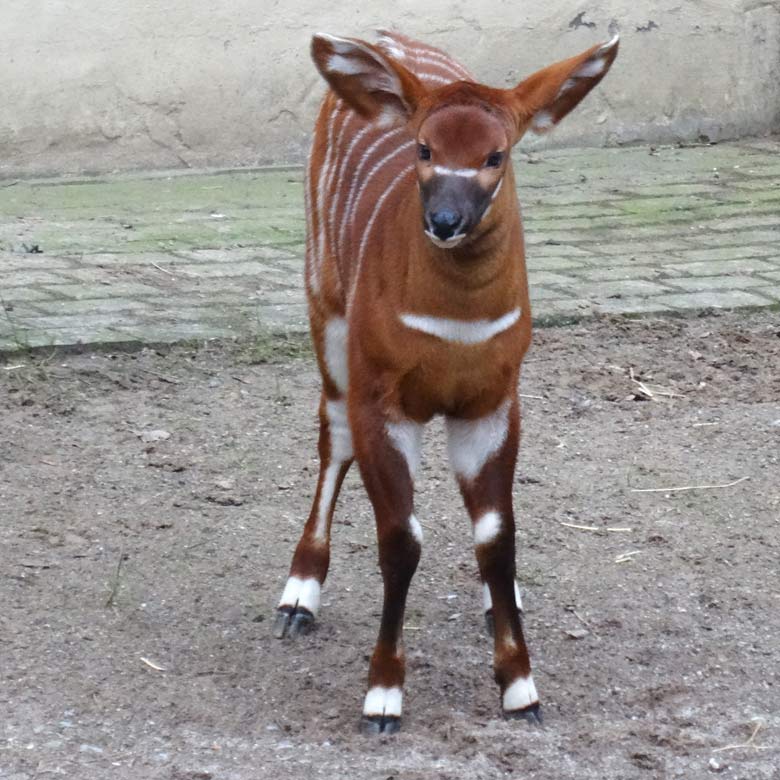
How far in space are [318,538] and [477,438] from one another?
80 cm

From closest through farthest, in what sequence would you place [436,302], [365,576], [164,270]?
[436,302]
[365,576]
[164,270]

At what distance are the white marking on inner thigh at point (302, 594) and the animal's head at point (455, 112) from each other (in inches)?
49.1

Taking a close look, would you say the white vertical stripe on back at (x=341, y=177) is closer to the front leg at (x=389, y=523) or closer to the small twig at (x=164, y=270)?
the front leg at (x=389, y=523)

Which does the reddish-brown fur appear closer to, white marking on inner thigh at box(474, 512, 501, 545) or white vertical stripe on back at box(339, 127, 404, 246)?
white marking on inner thigh at box(474, 512, 501, 545)

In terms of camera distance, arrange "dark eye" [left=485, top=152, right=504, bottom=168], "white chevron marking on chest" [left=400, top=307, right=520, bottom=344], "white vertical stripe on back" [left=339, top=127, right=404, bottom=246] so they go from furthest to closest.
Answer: "white vertical stripe on back" [left=339, top=127, right=404, bottom=246] < "white chevron marking on chest" [left=400, top=307, right=520, bottom=344] < "dark eye" [left=485, top=152, right=504, bottom=168]

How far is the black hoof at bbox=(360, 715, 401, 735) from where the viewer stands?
3.52m

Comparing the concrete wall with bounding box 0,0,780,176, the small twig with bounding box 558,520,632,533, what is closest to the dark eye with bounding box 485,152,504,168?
the small twig with bounding box 558,520,632,533

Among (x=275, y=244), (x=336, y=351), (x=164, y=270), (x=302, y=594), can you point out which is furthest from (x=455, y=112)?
(x=275, y=244)

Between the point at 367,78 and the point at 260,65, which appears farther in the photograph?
the point at 260,65

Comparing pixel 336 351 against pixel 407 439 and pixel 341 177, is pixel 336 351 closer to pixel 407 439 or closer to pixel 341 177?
pixel 341 177

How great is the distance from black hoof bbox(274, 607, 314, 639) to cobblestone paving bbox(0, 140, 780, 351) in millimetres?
2120

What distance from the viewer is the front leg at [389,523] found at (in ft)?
11.6

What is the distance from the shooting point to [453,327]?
3430mm

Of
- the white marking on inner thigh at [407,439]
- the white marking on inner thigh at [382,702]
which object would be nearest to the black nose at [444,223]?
the white marking on inner thigh at [407,439]
